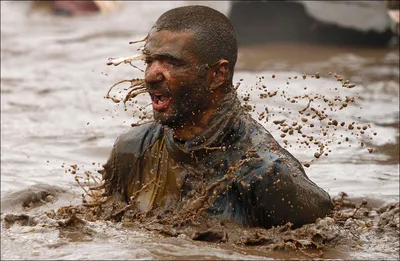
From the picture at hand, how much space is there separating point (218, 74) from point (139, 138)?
2.23 ft

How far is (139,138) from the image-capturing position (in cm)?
591

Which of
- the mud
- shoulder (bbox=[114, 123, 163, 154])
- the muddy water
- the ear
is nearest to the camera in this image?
the muddy water

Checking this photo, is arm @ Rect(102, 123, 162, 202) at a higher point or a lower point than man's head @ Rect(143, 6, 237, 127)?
lower

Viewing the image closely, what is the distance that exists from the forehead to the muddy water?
490 mm

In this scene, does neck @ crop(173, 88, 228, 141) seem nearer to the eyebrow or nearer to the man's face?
the man's face

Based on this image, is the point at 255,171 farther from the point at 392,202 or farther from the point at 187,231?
the point at 392,202

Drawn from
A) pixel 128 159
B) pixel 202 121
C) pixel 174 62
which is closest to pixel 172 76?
pixel 174 62

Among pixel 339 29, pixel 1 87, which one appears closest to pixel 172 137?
pixel 1 87

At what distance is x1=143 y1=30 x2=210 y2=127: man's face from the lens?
544cm

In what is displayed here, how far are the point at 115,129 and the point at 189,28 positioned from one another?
4.69m

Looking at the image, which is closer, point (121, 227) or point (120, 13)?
point (121, 227)

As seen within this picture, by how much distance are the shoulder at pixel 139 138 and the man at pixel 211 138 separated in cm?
12

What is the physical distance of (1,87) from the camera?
12289 millimetres

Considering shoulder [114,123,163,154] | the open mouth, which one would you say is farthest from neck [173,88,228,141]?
shoulder [114,123,163,154]
